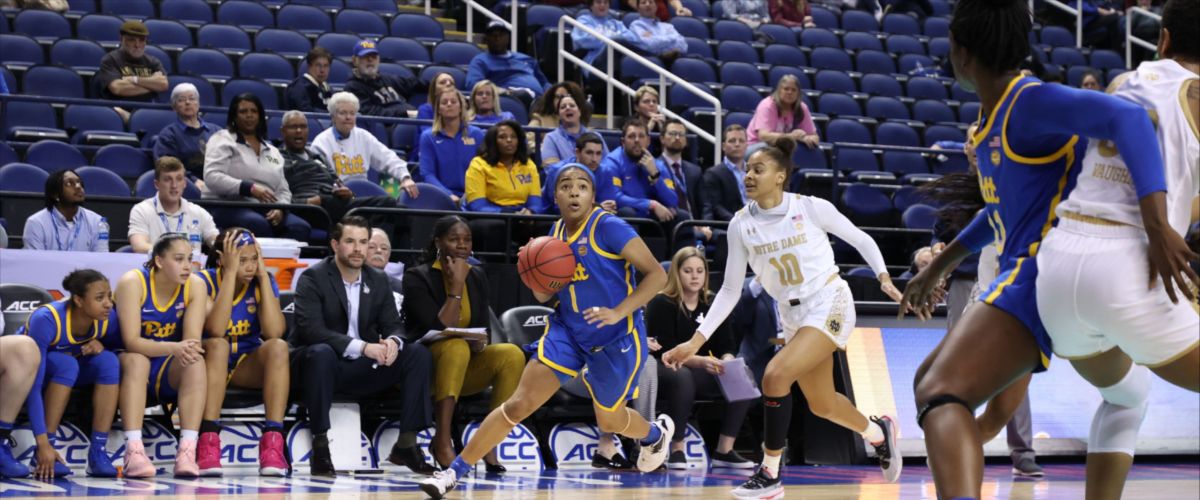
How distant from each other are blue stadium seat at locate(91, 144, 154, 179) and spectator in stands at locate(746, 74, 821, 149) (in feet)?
17.2

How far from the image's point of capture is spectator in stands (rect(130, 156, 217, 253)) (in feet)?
28.0

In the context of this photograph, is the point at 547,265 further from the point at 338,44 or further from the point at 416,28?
the point at 416,28

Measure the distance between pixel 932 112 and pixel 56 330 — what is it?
34.4 ft

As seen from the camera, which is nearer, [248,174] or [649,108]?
[248,174]

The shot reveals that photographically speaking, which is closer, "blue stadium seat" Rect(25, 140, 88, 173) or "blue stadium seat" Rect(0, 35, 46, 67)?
"blue stadium seat" Rect(25, 140, 88, 173)

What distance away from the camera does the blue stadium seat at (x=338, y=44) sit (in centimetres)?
1302

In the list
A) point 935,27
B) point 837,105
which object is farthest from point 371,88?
point 935,27

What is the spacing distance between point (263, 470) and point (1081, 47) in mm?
13889

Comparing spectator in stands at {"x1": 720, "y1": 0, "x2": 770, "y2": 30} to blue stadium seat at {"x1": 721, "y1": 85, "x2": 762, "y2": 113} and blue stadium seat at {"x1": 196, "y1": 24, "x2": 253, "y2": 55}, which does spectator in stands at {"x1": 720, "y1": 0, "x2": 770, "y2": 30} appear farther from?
blue stadium seat at {"x1": 196, "y1": 24, "x2": 253, "y2": 55}

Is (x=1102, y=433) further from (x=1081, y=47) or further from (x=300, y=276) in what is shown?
(x=1081, y=47)

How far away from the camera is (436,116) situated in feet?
35.0

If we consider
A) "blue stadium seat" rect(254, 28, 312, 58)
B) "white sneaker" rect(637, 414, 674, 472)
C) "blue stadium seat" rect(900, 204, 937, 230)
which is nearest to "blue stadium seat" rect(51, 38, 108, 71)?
"blue stadium seat" rect(254, 28, 312, 58)

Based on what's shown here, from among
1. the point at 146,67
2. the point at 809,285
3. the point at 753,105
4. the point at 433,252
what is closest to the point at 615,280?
the point at 809,285

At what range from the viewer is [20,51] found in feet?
38.2
